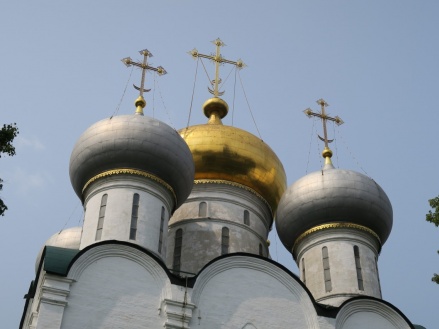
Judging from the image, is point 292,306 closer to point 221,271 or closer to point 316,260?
point 221,271

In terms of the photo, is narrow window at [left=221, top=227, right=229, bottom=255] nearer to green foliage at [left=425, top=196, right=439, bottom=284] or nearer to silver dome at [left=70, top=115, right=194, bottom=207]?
silver dome at [left=70, top=115, right=194, bottom=207]

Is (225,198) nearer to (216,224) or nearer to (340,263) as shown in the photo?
(216,224)

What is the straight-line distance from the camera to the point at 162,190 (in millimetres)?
12641

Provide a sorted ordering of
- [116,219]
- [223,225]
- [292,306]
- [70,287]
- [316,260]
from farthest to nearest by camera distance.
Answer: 1. [223,225]
2. [316,260]
3. [116,219]
4. [292,306]
5. [70,287]

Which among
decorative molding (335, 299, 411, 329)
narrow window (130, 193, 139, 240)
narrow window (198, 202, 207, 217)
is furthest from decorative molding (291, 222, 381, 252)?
narrow window (130, 193, 139, 240)

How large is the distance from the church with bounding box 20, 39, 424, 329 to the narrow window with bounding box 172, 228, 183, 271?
0.03 meters

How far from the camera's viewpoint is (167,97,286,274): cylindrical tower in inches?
555

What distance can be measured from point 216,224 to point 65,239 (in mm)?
3224

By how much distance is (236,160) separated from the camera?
49.9ft

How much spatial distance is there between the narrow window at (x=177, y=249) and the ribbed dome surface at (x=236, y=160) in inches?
51.0

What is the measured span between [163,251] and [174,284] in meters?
1.56

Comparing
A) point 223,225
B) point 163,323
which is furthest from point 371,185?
point 163,323

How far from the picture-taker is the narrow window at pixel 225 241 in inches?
553

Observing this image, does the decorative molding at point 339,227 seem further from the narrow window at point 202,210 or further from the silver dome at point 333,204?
the narrow window at point 202,210
